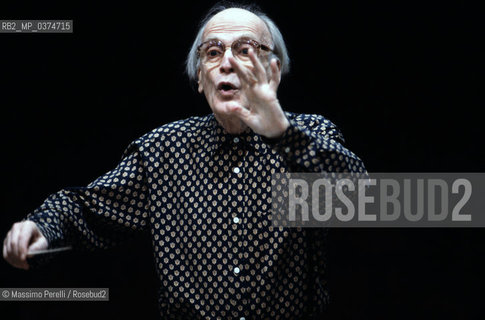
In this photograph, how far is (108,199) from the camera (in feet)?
5.57

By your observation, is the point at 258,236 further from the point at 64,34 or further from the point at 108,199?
the point at 64,34

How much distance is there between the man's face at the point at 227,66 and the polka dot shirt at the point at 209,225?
0.10 m

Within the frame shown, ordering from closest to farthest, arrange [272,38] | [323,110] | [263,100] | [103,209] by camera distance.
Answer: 1. [263,100]
2. [103,209]
3. [272,38]
4. [323,110]

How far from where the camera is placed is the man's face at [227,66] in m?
1.67

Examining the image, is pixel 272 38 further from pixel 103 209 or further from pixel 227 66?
pixel 103 209

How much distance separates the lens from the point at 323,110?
238 cm

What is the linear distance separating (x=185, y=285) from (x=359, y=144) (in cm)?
104

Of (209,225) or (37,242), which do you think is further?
(209,225)

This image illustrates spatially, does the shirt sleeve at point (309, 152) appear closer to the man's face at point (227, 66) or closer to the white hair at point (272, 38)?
the man's face at point (227, 66)

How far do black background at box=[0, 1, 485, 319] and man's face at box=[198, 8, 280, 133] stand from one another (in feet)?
1.79

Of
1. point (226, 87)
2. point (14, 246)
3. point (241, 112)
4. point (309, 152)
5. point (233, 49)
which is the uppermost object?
point (233, 49)

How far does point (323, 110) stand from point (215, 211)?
34.6 inches

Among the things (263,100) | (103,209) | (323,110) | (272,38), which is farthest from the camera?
(323,110)

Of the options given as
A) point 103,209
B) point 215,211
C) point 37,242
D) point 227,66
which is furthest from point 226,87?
point 37,242
